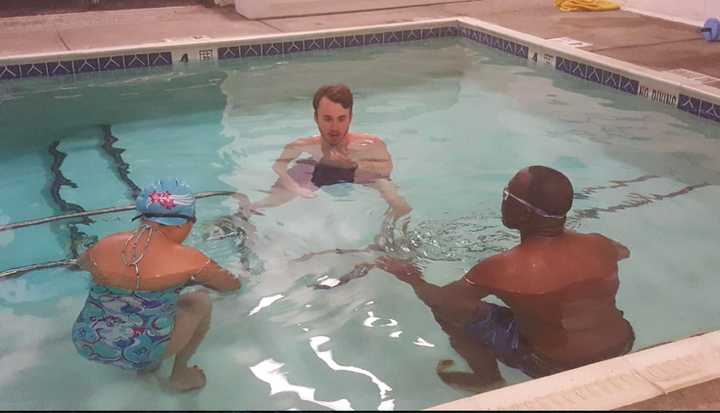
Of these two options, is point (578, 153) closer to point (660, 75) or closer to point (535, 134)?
point (535, 134)

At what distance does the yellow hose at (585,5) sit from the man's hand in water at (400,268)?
23.9 feet

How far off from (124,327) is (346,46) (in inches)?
263

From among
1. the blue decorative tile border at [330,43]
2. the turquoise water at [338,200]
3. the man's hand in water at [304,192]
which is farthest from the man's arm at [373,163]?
the blue decorative tile border at [330,43]

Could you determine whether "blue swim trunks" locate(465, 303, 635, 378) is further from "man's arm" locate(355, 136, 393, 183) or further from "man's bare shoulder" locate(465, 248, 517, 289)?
"man's arm" locate(355, 136, 393, 183)

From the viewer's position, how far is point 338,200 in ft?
16.1

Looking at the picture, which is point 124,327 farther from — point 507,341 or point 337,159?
point 337,159

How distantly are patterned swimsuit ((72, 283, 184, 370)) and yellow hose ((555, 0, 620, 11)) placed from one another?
28.8 ft

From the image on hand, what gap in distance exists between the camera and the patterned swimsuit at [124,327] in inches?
110

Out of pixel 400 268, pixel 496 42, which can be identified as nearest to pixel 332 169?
pixel 400 268

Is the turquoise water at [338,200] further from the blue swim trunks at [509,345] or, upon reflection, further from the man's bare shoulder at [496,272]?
the man's bare shoulder at [496,272]

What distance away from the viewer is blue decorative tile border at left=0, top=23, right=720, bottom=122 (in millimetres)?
6846

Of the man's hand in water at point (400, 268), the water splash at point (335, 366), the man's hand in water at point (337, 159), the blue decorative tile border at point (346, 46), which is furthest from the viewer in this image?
the blue decorative tile border at point (346, 46)

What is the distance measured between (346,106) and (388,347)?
1.57 m

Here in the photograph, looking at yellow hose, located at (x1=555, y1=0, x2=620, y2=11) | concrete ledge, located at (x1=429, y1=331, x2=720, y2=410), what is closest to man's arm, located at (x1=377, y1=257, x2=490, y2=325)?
concrete ledge, located at (x1=429, y1=331, x2=720, y2=410)
